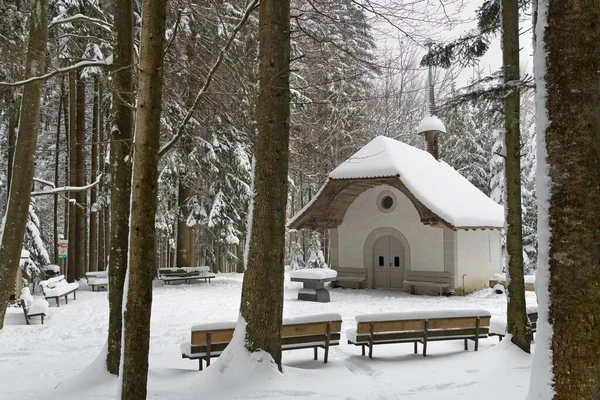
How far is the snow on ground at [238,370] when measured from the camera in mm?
6355

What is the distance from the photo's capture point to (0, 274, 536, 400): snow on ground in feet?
20.9

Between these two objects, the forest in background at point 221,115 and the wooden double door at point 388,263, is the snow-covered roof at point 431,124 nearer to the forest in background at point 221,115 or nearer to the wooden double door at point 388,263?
the forest in background at point 221,115

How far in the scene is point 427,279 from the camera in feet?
59.8

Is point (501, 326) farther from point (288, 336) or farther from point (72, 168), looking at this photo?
point (72, 168)

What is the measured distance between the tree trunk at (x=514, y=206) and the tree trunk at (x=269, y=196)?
13.6ft

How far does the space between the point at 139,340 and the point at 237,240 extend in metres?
16.4

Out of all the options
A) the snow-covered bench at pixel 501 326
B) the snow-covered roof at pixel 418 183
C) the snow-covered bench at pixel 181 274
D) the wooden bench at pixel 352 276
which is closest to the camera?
the snow-covered bench at pixel 501 326

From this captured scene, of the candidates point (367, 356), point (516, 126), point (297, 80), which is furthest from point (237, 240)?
point (516, 126)

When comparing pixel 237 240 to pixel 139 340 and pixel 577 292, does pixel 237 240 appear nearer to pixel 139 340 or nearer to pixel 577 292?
pixel 139 340

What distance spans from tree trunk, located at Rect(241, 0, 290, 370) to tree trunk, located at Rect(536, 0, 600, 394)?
12.0ft

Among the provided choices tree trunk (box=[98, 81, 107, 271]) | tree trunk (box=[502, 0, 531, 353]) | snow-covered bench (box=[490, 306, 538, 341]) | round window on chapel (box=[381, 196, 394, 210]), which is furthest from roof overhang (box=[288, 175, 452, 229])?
tree trunk (box=[98, 81, 107, 271])

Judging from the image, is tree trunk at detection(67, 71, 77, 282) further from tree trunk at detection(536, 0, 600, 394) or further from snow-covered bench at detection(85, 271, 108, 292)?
tree trunk at detection(536, 0, 600, 394)

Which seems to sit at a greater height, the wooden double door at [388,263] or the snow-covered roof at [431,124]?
the snow-covered roof at [431,124]

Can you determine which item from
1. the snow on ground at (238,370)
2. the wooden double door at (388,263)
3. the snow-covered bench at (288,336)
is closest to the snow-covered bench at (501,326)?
the snow on ground at (238,370)
